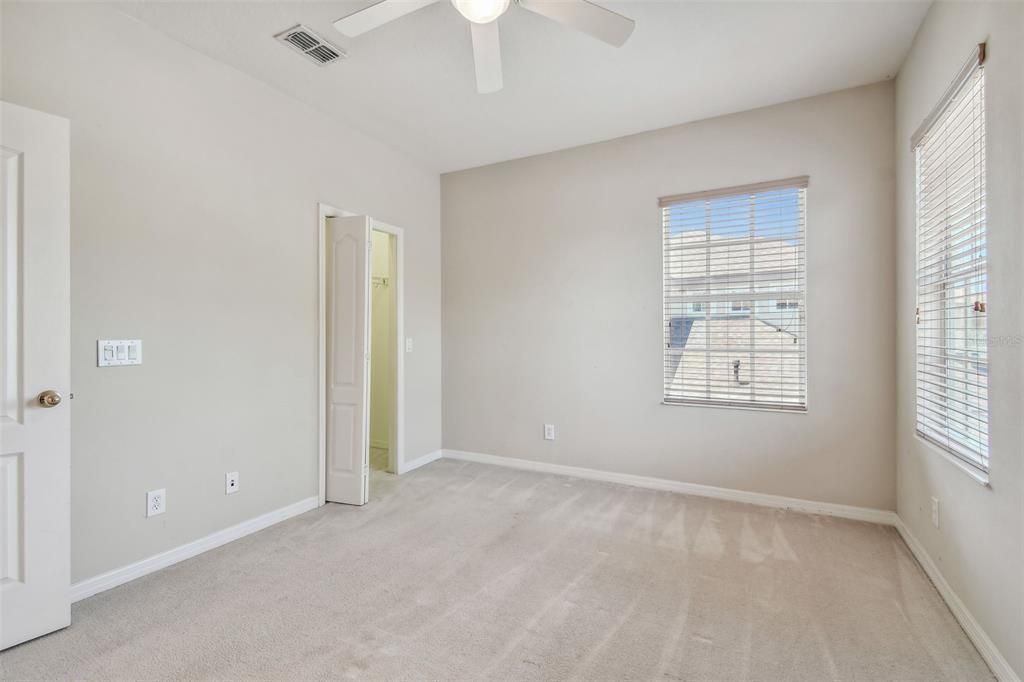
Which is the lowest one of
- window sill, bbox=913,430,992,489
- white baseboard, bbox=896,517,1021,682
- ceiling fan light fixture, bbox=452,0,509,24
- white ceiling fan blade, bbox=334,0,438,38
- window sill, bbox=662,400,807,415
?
white baseboard, bbox=896,517,1021,682

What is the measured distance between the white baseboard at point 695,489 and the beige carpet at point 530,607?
115 mm

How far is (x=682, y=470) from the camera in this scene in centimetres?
356

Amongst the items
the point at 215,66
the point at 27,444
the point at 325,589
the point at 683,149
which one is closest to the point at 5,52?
the point at 215,66

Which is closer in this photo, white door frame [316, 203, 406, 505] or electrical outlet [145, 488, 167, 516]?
electrical outlet [145, 488, 167, 516]

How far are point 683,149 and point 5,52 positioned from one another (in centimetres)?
375

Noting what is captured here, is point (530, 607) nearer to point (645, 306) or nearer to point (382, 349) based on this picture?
point (645, 306)

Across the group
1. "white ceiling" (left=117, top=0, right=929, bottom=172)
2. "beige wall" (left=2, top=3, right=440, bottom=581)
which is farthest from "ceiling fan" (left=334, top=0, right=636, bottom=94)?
"beige wall" (left=2, top=3, right=440, bottom=581)

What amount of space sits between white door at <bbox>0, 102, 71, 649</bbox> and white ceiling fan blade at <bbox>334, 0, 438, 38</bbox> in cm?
122

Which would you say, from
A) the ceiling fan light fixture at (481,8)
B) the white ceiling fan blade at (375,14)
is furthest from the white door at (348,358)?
the ceiling fan light fixture at (481,8)

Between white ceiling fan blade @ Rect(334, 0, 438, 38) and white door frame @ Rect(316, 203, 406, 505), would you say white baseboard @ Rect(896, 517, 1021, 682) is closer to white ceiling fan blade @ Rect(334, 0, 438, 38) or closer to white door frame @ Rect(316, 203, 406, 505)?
white ceiling fan blade @ Rect(334, 0, 438, 38)

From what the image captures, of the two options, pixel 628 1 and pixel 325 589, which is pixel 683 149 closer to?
pixel 628 1

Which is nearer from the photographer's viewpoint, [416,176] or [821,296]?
[821,296]

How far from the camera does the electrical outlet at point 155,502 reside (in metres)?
2.37

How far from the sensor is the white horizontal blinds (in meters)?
1.85
